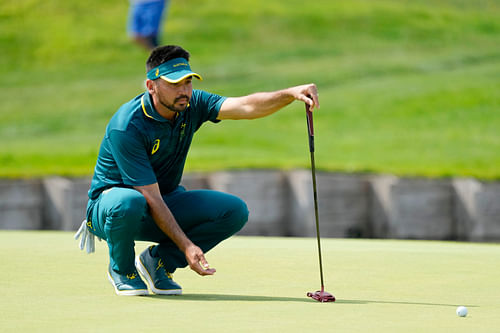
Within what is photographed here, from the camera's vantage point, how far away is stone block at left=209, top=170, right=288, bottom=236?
41.4ft

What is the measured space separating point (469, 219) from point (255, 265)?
566 centimetres

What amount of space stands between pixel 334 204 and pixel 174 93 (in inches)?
280

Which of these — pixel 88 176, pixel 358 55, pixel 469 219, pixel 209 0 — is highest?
pixel 209 0

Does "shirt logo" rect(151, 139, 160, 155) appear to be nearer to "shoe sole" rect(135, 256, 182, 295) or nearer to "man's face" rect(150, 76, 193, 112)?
"man's face" rect(150, 76, 193, 112)

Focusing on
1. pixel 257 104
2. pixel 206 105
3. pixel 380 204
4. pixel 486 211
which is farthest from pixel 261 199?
pixel 257 104

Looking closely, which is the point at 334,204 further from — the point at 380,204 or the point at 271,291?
the point at 271,291

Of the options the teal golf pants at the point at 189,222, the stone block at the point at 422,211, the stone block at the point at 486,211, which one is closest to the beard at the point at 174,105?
the teal golf pants at the point at 189,222

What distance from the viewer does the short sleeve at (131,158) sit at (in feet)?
18.4

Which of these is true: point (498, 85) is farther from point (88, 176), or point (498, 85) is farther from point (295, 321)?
point (295, 321)

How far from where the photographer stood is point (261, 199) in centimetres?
1265

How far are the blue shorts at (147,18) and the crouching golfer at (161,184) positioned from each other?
19294mm

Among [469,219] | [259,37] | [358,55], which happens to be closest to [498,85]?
[358,55]

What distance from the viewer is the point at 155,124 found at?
569cm

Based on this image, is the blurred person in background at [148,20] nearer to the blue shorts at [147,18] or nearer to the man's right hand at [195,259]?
the blue shorts at [147,18]
